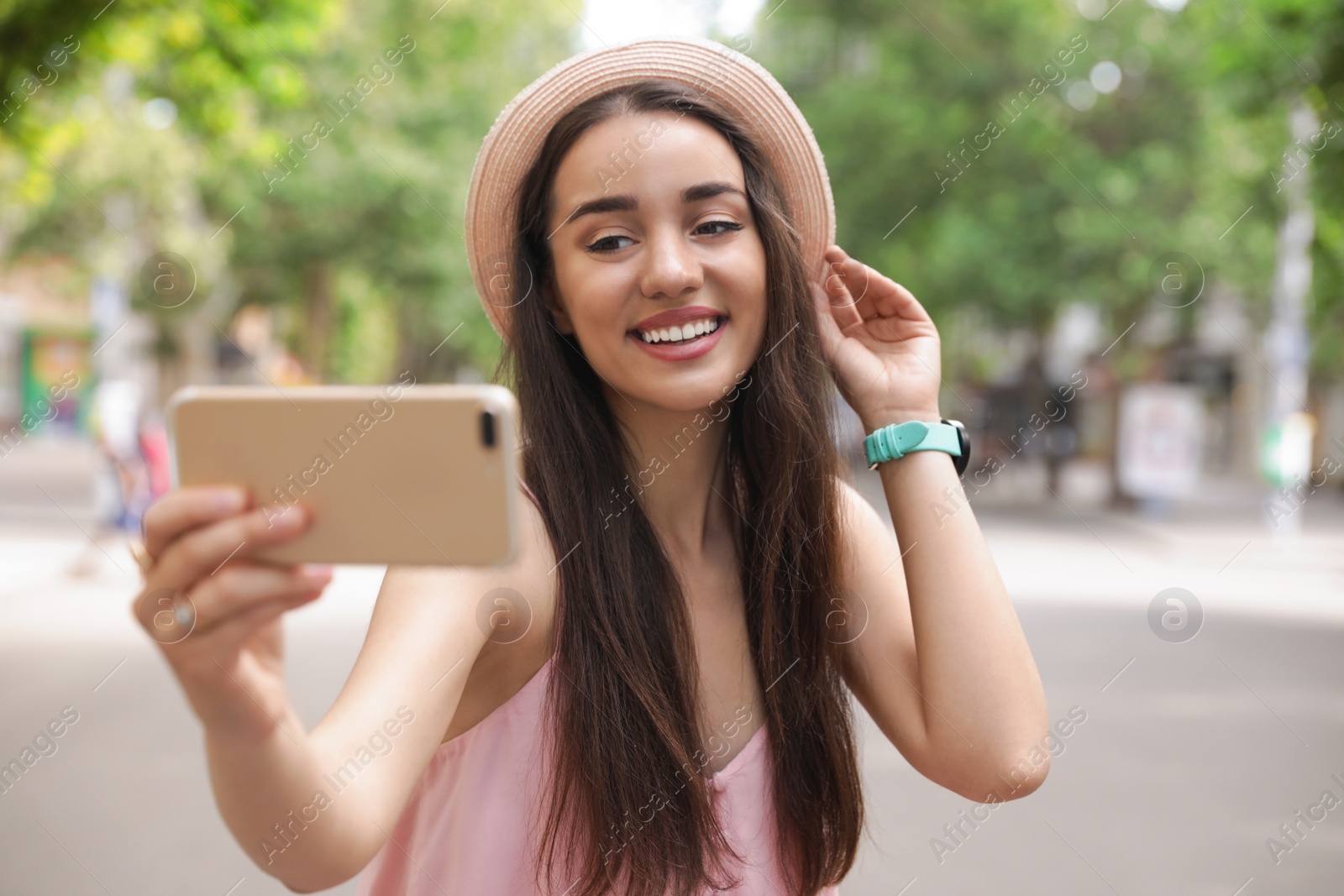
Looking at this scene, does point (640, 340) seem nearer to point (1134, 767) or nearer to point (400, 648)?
point (400, 648)

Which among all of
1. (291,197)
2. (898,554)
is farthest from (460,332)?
(898,554)

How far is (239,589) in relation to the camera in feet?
2.88

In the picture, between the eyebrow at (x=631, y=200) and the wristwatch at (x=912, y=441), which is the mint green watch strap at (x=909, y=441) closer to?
the wristwatch at (x=912, y=441)

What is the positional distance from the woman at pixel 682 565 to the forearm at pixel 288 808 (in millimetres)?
104

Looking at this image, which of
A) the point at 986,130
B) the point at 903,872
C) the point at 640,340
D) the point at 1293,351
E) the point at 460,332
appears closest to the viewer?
the point at 640,340

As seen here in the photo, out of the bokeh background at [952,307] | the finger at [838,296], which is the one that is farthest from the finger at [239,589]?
the bokeh background at [952,307]

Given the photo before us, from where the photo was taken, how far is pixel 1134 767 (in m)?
5.69

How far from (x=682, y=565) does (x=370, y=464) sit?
3.47ft

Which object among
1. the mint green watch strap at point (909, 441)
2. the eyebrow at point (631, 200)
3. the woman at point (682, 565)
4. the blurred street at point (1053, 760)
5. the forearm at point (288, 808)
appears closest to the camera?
the forearm at point (288, 808)

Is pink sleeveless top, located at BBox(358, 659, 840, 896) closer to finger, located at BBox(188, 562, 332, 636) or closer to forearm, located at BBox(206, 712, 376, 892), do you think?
forearm, located at BBox(206, 712, 376, 892)

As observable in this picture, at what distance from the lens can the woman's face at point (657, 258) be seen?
67.7 inches

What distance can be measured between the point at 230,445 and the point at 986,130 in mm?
16556

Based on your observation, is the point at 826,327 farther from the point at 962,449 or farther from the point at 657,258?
the point at 657,258

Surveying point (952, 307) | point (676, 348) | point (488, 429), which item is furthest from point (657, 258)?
point (952, 307)
